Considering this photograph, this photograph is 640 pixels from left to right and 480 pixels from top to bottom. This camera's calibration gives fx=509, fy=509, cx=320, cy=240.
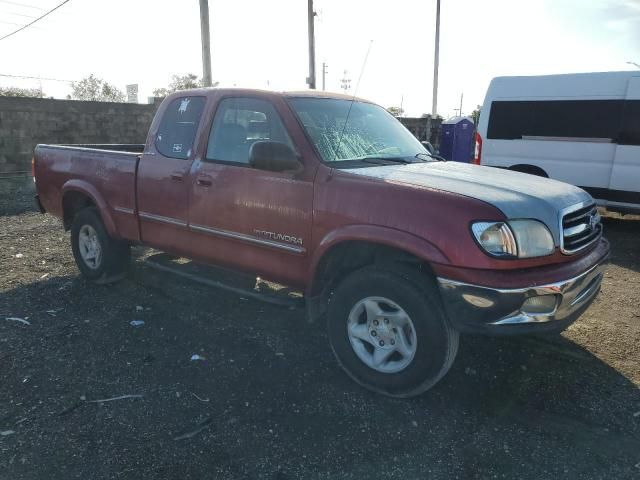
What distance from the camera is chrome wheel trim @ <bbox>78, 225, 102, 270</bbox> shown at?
17.5ft

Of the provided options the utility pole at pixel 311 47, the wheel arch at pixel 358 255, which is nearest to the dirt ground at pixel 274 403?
the wheel arch at pixel 358 255

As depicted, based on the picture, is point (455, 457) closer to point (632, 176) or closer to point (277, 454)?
point (277, 454)

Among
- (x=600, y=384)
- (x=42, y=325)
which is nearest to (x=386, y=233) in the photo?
(x=600, y=384)

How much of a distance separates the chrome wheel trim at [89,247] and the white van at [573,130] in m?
A: 6.68

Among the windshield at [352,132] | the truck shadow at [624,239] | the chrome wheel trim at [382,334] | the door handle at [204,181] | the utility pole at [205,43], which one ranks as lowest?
the truck shadow at [624,239]

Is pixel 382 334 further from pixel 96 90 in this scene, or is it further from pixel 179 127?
pixel 96 90

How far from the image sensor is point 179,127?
14.6 feet

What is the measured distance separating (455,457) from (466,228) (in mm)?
1230

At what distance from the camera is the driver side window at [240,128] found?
3803 millimetres

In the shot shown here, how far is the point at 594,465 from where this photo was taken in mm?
2658

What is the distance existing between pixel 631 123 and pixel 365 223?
6.46 metres

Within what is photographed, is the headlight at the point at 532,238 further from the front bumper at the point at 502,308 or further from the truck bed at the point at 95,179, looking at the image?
the truck bed at the point at 95,179

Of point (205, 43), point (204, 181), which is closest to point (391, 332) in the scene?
point (204, 181)

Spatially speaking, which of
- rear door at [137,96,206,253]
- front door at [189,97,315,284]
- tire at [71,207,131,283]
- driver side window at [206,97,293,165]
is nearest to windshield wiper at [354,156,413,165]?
front door at [189,97,315,284]
